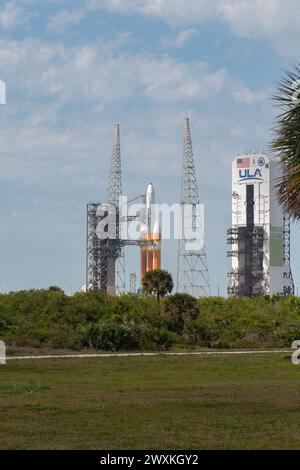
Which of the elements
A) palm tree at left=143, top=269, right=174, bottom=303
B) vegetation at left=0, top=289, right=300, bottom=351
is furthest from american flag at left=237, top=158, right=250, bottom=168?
palm tree at left=143, top=269, right=174, bottom=303

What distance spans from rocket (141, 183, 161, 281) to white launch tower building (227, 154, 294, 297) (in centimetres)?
1670

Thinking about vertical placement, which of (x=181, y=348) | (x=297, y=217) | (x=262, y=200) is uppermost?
(x=262, y=200)

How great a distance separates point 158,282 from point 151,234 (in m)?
87.6

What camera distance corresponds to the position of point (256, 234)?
158 meters

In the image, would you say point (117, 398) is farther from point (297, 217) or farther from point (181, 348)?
point (181, 348)

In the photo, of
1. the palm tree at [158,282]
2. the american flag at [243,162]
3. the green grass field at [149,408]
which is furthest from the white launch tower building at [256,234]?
the green grass field at [149,408]

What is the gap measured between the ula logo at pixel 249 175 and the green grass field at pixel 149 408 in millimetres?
126552

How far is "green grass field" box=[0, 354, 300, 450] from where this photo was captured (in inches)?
625

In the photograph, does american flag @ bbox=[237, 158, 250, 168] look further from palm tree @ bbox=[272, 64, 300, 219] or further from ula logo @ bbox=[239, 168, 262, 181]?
palm tree @ bbox=[272, 64, 300, 219]

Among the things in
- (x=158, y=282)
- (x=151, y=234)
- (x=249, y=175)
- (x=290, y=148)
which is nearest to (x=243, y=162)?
(x=249, y=175)

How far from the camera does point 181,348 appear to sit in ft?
197
